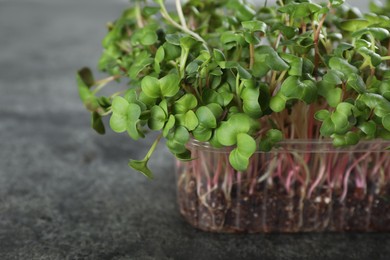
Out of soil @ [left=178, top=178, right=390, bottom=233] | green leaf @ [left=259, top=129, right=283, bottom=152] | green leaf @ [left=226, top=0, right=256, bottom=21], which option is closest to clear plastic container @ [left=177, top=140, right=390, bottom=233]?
soil @ [left=178, top=178, right=390, bottom=233]

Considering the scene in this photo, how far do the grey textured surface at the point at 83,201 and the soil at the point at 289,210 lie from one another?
0.06 feet

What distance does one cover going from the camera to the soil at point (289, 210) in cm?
95

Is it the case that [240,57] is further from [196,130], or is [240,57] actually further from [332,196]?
[332,196]

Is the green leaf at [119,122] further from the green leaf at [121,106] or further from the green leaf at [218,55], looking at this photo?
the green leaf at [218,55]

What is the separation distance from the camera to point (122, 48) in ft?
3.43

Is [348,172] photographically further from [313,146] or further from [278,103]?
[278,103]

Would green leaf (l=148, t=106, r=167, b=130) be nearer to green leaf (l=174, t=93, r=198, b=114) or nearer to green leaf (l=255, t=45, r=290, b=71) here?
green leaf (l=174, t=93, r=198, b=114)

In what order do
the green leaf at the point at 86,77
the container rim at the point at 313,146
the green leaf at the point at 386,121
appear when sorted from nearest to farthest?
the green leaf at the point at 386,121, the container rim at the point at 313,146, the green leaf at the point at 86,77

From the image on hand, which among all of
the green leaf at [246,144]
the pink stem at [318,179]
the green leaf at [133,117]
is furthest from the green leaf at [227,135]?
the pink stem at [318,179]

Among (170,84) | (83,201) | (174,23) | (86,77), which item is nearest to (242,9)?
(174,23)

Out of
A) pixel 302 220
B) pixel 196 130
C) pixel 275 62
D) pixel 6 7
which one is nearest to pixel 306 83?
pixel 275 62

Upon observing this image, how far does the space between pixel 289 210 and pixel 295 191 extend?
0.03 metres

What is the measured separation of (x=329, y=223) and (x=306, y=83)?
298 millimetres

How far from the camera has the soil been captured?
37.5 inches
